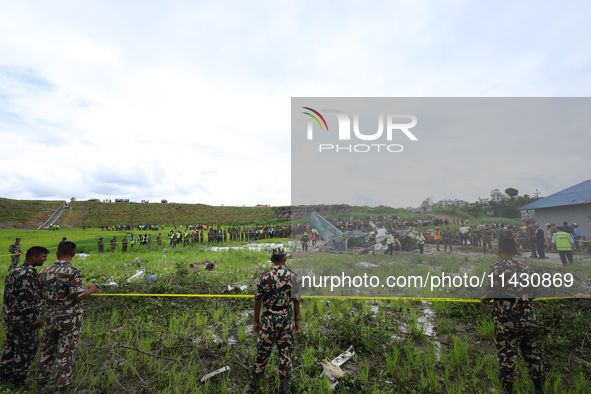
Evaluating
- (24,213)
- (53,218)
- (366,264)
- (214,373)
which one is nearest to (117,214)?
(53,218)

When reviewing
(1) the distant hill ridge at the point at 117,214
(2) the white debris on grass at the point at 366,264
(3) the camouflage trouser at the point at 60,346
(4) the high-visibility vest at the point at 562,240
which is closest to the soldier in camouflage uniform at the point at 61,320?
(3) the camouflage trouser at the point at 60,346

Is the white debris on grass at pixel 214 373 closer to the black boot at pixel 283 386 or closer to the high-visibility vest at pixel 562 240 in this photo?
the black boot at pixel 283 386

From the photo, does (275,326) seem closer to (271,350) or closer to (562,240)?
(271,350)

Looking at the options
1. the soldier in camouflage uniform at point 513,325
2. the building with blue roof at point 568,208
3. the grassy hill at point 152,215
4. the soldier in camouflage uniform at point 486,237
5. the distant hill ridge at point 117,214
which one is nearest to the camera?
the soldier in camouflage uniform at point 513,325

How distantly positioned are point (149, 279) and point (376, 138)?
8.68 metres

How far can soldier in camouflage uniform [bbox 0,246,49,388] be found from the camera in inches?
154

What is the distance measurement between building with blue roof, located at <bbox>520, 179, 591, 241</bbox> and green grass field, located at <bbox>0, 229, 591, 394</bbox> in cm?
195

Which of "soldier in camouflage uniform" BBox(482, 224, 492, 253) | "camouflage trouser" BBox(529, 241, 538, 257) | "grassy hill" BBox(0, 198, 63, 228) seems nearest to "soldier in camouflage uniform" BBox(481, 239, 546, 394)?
"soldier in camouflage uniform" BBox(482, 224, 492, 253)

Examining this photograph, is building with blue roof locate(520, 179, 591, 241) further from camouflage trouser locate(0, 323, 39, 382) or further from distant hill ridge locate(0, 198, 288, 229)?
distant hill ridge locate(0, 198, 288, 229)

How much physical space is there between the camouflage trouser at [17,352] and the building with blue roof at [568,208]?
1033 centimetres

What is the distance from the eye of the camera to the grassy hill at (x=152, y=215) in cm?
5244

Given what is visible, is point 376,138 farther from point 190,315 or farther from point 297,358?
point 190,315

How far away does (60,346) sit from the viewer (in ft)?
11.8

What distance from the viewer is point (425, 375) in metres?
4.13
